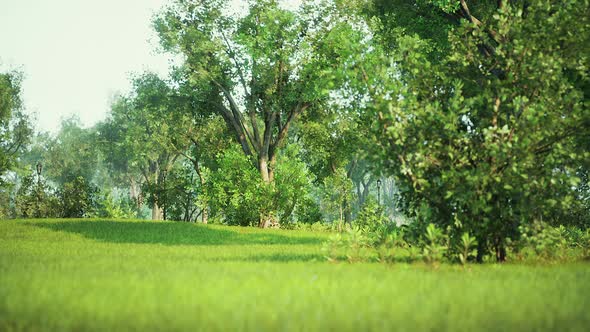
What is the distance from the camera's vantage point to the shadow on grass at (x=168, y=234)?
21.9m

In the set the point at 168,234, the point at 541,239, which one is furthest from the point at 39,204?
the point at 541,239

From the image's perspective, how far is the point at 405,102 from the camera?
40.4 ft

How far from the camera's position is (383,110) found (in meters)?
12.3

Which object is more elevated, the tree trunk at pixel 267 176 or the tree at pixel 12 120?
the tree at pixel 12 120

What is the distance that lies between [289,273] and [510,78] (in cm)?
715

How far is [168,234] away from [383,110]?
1547cm

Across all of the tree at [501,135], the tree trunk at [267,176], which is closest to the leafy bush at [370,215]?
the tree trunk at [267,176]

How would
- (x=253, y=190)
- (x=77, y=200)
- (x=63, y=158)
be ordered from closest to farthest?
(x=253, y=190)
(x=77, y=200)
(x=63, y=158)

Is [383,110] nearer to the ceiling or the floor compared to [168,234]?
nearer to the ceiling

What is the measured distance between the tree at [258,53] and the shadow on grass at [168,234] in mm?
7612

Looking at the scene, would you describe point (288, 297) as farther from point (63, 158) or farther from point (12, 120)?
point (63, 158)

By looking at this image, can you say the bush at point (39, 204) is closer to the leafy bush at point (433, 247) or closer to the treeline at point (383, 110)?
the treeline at point (383, 110)

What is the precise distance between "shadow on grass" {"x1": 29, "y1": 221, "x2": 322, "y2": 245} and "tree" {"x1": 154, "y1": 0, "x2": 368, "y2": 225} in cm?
761

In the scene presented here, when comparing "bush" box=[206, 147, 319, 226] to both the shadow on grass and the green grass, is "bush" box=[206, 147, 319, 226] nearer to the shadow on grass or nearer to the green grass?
the shadow on grass
